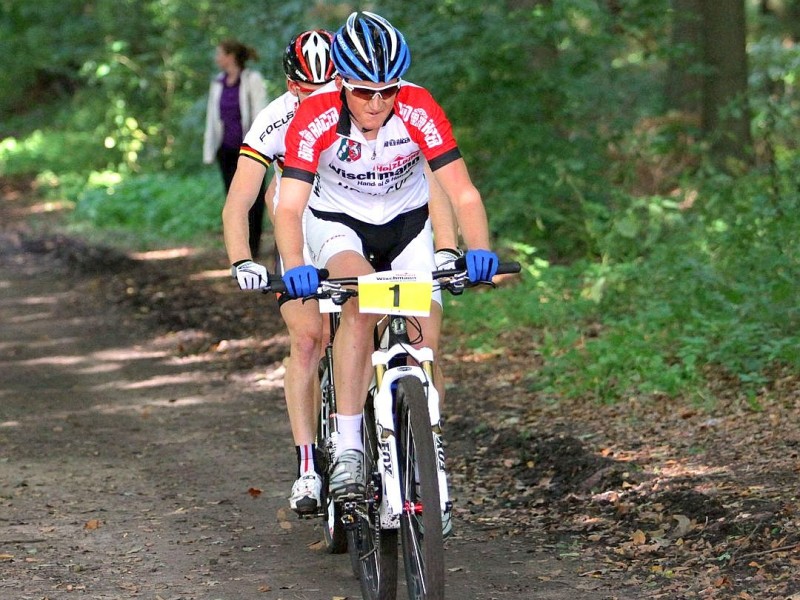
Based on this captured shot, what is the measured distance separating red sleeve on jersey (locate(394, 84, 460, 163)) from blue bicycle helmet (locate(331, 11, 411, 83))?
210 mm

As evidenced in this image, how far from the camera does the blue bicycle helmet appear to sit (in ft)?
15.5

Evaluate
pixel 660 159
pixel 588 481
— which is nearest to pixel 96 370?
pixel 588 481

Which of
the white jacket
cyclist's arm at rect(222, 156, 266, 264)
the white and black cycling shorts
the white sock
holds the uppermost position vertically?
the white jacket

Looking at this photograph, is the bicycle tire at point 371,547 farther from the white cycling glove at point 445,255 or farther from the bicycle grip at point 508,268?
the bicycle grip at point 508,268

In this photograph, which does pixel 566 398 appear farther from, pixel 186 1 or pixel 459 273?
pixel 186 1

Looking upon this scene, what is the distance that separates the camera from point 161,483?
700 centimetres

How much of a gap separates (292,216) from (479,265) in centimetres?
77

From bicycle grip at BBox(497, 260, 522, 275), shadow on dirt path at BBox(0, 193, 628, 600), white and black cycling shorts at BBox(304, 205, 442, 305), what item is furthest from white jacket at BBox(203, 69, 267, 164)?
bicycle grip at BBox(497, 260, 522, 275)

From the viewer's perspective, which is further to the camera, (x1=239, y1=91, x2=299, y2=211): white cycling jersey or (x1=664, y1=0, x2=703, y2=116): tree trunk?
(x1=664, y1=0, x2=703, y2=116): tree trunk

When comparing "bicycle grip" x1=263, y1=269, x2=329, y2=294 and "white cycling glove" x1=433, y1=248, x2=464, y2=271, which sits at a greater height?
"white cycling glove" x1=433, y1=248, x2=464, y2=271

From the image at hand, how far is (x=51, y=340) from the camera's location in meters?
11.1

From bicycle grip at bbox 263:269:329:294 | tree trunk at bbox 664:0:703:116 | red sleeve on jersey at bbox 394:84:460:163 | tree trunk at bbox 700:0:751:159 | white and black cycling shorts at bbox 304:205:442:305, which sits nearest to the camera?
bicycle grip at bbox 263:269:329:294

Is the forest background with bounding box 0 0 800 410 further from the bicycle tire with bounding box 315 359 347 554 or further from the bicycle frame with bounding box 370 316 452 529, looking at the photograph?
the bicycle frame with bounding box 370 316 452 529

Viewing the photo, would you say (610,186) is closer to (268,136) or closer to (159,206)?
(268,136)
